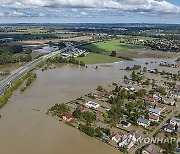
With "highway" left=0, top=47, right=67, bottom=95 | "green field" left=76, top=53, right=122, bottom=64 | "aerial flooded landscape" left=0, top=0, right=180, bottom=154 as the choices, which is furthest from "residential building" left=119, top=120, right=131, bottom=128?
"green field" left=76, top=53, right=122, bottom=64

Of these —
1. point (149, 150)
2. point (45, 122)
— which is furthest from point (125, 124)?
point (45, 122)

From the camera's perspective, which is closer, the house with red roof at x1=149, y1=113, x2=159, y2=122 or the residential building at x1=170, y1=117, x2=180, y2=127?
the residential building at x1=170, y1=117, x2=180, y2=127

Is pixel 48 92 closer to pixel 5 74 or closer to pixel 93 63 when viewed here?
pixel 5 74

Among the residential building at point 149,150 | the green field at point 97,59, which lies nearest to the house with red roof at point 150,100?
the residential building at point 149,150

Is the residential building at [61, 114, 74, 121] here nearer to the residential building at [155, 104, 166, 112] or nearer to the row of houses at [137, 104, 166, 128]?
the row of houses at [137, 104, 166, 128]

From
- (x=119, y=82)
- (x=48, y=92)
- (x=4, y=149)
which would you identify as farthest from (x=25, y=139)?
(x=119, y=82)

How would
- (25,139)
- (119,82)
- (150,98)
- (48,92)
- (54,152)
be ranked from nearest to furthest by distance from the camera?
(54,152), (25,139), (150,98), (48,92), (119,82)

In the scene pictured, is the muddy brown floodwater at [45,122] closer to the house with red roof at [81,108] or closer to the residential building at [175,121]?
the house with red roof at [81,108]

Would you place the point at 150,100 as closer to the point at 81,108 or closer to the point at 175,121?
the point at 175,121
